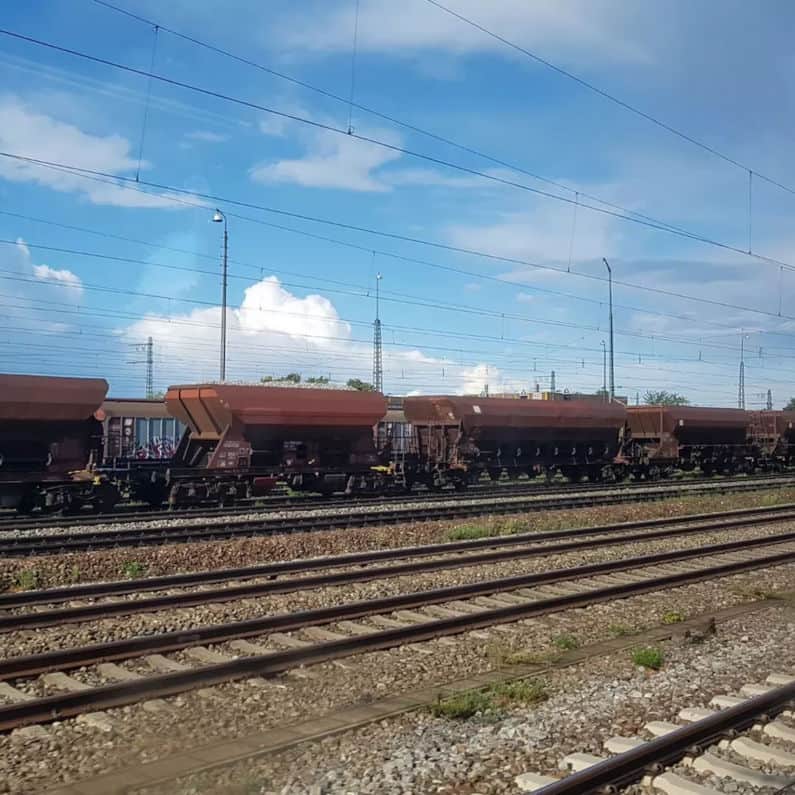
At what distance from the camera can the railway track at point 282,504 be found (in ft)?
59.8

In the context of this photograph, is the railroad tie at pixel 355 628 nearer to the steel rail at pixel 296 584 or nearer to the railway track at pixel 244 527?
the steel rail at pixel 296 584

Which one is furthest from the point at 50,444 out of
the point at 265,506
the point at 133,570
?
the point at 133,570

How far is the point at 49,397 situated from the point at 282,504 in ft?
21.8

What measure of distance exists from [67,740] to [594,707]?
3.84m

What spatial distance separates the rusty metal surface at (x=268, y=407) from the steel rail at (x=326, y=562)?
26.1 ft

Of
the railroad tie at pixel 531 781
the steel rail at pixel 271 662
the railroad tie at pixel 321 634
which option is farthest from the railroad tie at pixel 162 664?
the railroad tie at pixel 531 781

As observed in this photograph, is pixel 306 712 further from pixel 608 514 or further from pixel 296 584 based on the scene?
pixel 608 514

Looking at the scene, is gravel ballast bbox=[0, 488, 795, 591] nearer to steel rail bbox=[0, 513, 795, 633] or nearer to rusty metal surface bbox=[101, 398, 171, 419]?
steel rail bbox=[0, 513, 795, 633]

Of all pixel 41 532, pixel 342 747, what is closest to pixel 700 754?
pixel 342 747

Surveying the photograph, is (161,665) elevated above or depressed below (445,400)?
below

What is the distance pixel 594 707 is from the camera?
6.73m

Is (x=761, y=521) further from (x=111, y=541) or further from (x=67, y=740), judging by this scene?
(x=67, y=740)

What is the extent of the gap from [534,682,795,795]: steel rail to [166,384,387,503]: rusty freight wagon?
1685 centimetres

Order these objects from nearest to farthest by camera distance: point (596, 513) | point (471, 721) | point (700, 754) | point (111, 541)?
point (700, 754)
point (471, 721)
point (111, 541)
point (596, 513)
